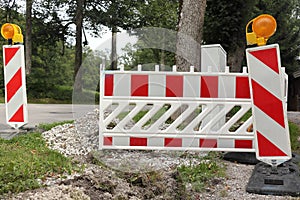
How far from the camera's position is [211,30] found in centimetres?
1507

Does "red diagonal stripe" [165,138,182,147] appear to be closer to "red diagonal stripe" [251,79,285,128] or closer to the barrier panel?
the barrier panel

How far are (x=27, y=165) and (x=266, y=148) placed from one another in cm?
244

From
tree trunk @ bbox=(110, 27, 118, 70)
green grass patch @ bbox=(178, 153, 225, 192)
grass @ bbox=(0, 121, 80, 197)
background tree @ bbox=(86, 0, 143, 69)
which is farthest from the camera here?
background tree @ bbox=(86, 0, 143, 69)

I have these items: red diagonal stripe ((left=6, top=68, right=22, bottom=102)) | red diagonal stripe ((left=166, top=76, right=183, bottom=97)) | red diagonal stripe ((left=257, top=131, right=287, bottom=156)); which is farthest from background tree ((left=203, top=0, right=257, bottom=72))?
red diagonal stripe ((left=257, top=131, right=287, bottom=156))

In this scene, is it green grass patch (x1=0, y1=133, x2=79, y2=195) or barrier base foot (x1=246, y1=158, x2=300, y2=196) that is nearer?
green grass patch (x1=0, y1=133, x2=79, y2=195)

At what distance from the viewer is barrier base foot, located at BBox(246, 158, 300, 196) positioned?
3.64m

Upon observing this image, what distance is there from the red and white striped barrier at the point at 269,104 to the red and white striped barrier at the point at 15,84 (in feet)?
10.9

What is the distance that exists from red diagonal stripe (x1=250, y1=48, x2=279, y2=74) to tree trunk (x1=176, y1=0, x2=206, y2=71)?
3.48 metres

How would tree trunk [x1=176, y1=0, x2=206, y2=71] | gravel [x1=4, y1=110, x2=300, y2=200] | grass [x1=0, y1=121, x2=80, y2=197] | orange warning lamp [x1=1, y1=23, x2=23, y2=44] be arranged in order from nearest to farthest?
gravel [x1=4, y1=110, x2=300, y2=200] → grass [x1=0, y1=121, x2=80, y2=197] → orange warning lamp [x1=1, y1=23, x2=23, y2=44] → tree trunk [x1=176, y1=0, x2=206, y2=71]

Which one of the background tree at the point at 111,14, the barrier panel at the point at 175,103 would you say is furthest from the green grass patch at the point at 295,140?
the background tree at the point at 111,14

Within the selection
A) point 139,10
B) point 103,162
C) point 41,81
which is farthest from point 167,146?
point 139,10

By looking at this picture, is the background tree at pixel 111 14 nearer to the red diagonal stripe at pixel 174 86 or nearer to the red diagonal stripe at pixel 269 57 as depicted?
the red diagonal stripe at pixel 174 86

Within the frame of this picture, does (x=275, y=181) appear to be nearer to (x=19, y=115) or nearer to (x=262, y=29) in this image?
(x=262, y=29)

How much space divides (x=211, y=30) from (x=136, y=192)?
12413mm
